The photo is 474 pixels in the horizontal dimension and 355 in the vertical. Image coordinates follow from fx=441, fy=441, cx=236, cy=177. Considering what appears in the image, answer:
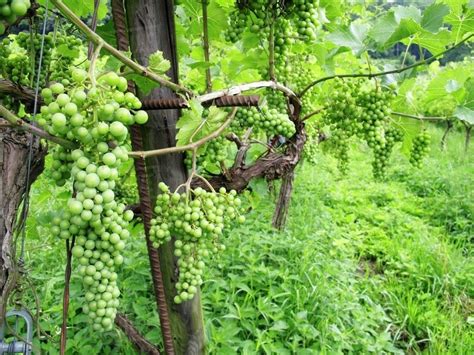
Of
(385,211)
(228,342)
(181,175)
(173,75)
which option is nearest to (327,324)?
(228,342)

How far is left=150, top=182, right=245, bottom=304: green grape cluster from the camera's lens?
1110 mm

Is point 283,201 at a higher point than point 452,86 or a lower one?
lower

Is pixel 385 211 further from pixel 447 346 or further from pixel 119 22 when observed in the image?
pixel 119 22

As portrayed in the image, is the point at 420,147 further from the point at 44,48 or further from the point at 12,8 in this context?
the point at 12,8

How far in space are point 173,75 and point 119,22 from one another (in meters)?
0.25

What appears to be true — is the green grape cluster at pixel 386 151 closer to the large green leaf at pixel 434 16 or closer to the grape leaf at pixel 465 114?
the grape leaf at pixel 465 114

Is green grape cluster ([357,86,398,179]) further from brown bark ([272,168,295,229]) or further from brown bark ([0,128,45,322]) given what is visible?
brown bark ([272,168,295,229])

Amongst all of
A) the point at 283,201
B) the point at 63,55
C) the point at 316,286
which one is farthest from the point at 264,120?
the point at 283,201

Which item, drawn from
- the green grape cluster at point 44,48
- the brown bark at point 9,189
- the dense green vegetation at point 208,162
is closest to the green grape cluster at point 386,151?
the dense green vegetation at point 208,162

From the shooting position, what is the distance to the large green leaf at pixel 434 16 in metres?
1.70

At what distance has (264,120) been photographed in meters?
1.74

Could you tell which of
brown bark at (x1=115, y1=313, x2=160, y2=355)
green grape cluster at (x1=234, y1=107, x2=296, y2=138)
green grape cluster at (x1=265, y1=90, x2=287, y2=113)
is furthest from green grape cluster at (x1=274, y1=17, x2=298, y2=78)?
brown bark at (x1=115, y1=313, x2=160, y2=355)

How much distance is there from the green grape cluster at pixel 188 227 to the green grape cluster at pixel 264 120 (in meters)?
0.61

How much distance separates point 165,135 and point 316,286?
2524mm
